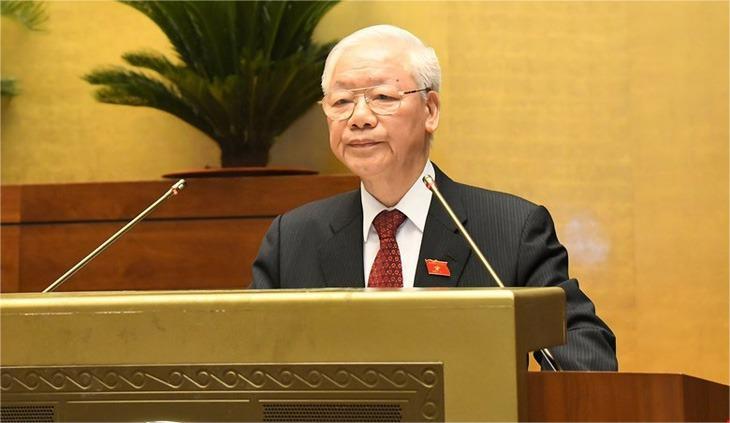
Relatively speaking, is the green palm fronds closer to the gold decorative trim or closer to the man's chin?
the man's chin

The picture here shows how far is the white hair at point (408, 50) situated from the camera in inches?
114

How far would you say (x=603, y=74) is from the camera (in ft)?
16.6

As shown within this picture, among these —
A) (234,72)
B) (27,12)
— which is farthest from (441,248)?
(27,12)

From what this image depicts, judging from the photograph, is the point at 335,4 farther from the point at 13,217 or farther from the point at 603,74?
the point at 13,217

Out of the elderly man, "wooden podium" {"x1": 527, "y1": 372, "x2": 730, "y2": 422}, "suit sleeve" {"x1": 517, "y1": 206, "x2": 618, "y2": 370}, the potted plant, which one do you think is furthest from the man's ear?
the potted plant

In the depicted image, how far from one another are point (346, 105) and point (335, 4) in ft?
6.84

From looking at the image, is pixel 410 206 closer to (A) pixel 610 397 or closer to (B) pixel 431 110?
(B) pixel 431 110

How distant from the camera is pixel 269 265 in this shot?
9.78 ft

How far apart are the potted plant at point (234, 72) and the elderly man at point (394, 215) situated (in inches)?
72.8

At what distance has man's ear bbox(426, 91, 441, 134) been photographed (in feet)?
9.77

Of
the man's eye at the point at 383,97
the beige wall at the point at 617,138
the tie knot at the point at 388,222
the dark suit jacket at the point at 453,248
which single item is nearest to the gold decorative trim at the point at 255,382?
the dark suit jacket at the point at 453,248

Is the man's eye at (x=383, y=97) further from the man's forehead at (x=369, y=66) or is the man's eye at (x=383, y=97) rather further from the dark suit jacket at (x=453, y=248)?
the dark suit jacket at (x=453, y=248)

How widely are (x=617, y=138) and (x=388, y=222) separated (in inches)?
96.8

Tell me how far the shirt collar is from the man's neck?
0.01 meters
